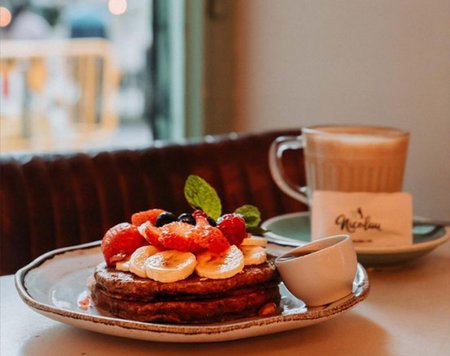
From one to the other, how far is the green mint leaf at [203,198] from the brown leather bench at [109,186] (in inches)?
27.3

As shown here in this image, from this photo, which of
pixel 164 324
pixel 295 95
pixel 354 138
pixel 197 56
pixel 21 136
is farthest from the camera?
pixel 21 136

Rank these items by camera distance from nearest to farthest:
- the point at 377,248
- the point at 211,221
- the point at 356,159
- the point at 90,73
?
the point at 211,221 < the point at 377,248 < the point at 356,159 < the point at 90,73

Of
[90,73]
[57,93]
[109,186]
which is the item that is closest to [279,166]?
[109,186]

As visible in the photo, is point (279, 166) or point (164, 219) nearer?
point (164, 219)

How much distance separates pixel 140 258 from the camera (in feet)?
2.93

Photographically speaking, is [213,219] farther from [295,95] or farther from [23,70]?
[23,70]

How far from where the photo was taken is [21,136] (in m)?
3.60

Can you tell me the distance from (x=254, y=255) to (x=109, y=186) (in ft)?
2.79

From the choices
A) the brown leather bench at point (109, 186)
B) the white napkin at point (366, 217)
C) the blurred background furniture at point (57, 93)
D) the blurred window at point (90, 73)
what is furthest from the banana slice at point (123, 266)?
the blurred background furniture at point (57, 93)

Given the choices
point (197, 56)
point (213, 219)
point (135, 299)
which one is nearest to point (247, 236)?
point (213, 219)

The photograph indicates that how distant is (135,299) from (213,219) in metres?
Answer: 0.17

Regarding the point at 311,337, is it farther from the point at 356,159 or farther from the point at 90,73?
the point at 90,73

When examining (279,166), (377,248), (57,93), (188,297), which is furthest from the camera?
(57,93)

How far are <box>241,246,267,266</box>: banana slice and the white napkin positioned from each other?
0.98ft
